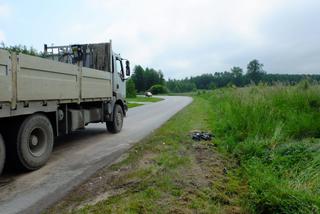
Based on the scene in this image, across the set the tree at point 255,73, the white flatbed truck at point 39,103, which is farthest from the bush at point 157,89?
the white flatbed truck at point 39,103

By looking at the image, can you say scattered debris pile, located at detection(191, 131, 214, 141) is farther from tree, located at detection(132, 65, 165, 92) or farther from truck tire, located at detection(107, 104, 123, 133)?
tree, located at detection(132, 65, 165, 92)

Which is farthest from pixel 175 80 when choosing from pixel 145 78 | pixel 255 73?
pixel 255 73

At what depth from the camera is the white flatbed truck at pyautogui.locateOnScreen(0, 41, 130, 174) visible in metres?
5.34

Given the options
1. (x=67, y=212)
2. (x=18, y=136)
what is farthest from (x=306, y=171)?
(x=18, y=136)

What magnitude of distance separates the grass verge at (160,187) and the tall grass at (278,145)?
15.6 inches

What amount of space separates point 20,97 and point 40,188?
1.67m

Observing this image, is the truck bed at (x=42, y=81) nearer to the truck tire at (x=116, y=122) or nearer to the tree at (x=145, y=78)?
the truck tire at (x=116, y=122)

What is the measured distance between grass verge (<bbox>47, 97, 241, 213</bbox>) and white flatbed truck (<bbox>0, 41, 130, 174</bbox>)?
58.4 inches

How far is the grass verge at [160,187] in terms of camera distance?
13.3 feet

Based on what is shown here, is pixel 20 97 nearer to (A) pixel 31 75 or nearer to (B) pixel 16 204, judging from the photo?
(A) pixel 31 75

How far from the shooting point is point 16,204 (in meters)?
4.38

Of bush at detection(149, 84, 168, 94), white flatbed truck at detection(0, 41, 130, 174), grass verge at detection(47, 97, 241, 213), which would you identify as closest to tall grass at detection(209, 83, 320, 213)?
grass verge at detection(47, 97, 241, 213)

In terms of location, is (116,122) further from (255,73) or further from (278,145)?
(255,73)

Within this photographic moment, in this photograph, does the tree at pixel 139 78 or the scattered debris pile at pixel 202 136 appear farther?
the tree at pixel 139 78
